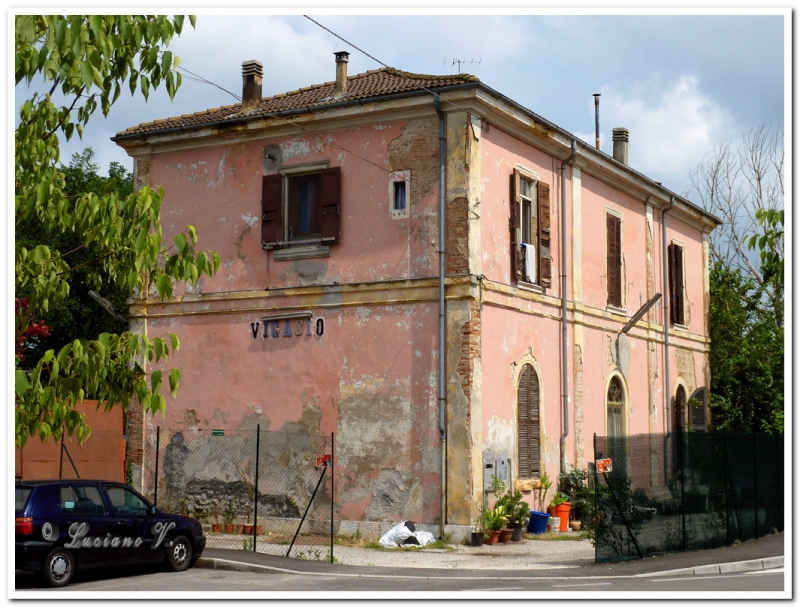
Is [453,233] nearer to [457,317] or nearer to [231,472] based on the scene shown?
[457,317]

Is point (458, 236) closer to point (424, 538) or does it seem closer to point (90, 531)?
point (424, 538)

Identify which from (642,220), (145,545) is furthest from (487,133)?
(145,545)

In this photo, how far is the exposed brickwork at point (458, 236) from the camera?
1730 cm

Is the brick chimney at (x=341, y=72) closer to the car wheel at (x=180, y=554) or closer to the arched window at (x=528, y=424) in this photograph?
the arched window at (x=528, y=424)

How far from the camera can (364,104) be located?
59.4ft

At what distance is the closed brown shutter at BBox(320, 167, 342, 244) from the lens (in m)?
18.4

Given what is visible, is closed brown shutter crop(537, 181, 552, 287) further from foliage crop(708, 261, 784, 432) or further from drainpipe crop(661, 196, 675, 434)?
foliage crop(708, 261, 784, 432)

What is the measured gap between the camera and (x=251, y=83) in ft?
67.5

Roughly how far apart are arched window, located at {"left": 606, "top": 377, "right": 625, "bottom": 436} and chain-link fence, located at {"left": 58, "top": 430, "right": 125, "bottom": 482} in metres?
9.93

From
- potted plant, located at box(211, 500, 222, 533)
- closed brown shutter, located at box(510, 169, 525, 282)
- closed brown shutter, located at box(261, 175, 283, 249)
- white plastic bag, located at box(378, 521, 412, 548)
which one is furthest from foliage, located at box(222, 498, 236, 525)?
closed brown shutter, located at box(510, 169, 525, 282)

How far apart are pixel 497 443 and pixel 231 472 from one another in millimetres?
4853

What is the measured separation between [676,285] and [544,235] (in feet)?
23.4
